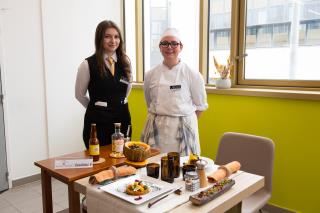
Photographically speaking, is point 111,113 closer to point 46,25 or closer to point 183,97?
point 183,97

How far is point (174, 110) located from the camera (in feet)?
6.75

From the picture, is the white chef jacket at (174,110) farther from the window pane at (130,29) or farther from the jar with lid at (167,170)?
the window pane at (130,29)

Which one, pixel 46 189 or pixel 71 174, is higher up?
pixel 71 174

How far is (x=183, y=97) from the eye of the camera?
210 centimetres

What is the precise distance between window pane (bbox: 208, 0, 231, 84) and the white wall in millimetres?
1402

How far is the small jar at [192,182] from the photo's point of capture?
1282 millimetres

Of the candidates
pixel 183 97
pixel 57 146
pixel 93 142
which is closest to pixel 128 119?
pixel 183 97

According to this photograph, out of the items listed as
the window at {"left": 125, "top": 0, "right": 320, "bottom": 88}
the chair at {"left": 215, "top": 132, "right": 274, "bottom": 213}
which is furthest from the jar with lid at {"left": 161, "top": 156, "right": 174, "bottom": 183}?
the window at {"left": 125, "top": 0, "right": 320, "bottom": 88}

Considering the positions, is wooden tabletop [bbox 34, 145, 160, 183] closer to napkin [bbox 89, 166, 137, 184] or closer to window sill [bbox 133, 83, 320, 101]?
napkin [bbox 89, 166, 137, 184]

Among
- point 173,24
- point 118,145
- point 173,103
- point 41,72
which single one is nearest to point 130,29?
point 173,24

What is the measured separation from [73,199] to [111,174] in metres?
0.28

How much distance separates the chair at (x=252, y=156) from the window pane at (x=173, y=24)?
3.44 ft

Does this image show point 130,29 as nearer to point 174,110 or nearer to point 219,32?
point 219,32

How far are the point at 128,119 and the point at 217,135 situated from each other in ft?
Answer: 3.03
